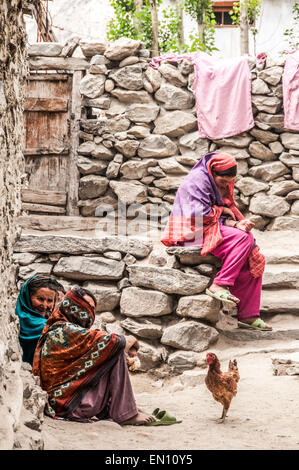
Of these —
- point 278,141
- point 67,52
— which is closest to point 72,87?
point 67,52

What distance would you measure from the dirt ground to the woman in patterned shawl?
10 cm

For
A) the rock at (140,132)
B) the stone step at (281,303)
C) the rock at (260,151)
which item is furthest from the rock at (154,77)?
the stone step at (281,303)

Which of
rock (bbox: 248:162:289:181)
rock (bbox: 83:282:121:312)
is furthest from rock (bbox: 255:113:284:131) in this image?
rock (bbox: 83:282:121:312)

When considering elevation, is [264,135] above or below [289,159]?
above

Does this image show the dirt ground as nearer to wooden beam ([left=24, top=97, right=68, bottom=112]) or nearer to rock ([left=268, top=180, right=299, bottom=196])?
rock ([left=268, top=180, right=299, bottom=196])

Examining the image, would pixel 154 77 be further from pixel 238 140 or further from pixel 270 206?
pixel 270 206

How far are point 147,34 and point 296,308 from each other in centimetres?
628

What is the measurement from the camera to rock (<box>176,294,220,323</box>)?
4.80 m

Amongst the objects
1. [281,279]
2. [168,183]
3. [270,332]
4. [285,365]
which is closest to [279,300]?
[281,279]

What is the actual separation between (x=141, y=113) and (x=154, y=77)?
0.48 metres

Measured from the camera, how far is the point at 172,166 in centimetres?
698

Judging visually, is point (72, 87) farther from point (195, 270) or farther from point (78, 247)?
point (195, 270)

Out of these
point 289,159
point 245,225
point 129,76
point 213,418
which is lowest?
point 213,418

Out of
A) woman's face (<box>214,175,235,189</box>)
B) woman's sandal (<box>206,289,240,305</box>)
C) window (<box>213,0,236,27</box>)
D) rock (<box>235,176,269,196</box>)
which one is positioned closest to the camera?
woman's sandal (<box>206,289,240,305</box>)
